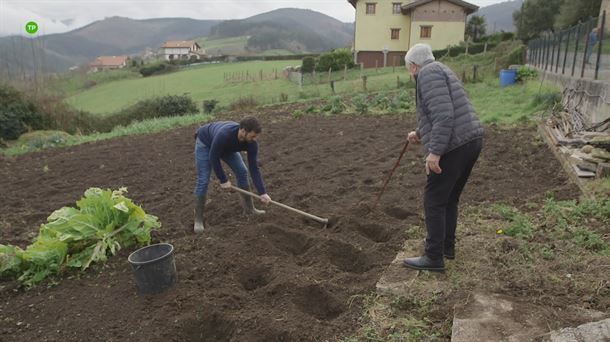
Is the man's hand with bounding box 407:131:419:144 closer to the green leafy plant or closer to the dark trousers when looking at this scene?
the dark trousers

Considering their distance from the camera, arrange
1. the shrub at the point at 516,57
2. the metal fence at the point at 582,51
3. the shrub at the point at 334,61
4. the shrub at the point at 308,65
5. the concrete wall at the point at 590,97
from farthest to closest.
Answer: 1. the shrub at the point at 308,65
2. the shrub at the point at 334,61
3. the shrub at the point at 516,57
4. the metal fence at the point at 582,51
5. the concrete wall at the point at 590,97

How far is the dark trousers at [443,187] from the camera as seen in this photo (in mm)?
3420

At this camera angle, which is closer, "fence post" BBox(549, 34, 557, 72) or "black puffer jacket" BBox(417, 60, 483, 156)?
"black puffer jacket" BBox(417, 60, 483, 156)

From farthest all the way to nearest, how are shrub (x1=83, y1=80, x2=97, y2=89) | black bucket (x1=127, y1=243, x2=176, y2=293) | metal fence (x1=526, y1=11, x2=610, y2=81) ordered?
shrub (x1=83, y1=80, x2=97, y2=89) → metal fence (x1=526, y1=11, x2=610, y2=81) → black bucket (x1=127, y1=243, x2=176, y2=293)

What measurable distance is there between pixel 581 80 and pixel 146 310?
10390mm

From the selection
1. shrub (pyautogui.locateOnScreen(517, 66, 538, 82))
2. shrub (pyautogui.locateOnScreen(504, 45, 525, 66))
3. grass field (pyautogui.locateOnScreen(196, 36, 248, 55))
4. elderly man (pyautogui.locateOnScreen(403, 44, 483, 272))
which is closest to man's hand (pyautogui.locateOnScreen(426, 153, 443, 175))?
elderly man (pyautogui.locateOnScreen(403, 44, 483, 272))

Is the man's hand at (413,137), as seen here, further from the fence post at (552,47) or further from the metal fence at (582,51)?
the fence post at (552,47)

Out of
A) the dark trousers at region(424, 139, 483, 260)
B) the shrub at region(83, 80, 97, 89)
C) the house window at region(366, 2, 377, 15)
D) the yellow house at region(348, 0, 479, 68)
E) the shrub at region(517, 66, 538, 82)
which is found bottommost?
the shrub at region(83, 80, 97, 89)

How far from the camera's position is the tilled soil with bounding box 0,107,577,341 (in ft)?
11.2

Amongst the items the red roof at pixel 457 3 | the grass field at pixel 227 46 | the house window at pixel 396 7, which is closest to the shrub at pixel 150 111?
the red roof at pixel 457 3

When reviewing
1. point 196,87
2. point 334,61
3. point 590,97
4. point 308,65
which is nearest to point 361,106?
point 590,97

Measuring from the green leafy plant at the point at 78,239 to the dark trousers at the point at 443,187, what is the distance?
2.76 metres

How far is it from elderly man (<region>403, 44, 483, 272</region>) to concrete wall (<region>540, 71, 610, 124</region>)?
238 inches

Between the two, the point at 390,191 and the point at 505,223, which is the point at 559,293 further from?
the point at 390,191
